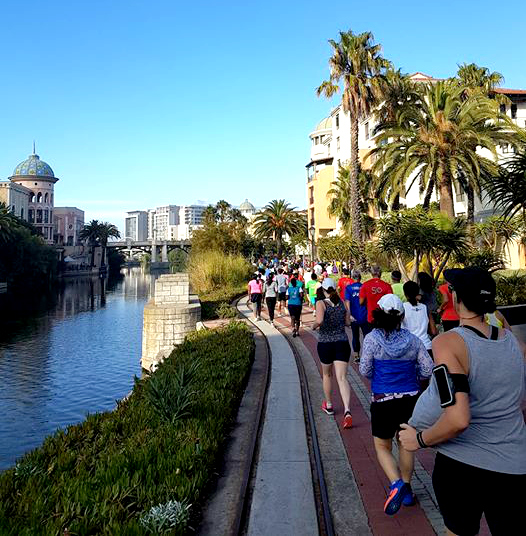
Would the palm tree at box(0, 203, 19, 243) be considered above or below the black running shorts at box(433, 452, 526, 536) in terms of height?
above

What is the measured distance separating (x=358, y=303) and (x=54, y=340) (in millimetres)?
23018

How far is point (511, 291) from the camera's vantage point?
49.2 ft

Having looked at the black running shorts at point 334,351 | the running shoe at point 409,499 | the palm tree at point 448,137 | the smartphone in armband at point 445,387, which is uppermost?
the palm tree at point 448,137

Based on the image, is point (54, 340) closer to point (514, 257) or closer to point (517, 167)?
point (517, 167)

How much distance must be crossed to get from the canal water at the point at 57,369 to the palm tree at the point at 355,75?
610 inches

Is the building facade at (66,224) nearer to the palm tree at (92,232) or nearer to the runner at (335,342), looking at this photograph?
the palm tree at (92,232)

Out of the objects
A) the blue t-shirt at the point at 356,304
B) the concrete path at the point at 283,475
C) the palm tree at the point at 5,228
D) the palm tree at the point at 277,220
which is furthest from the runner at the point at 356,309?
the palm tree at the point at 5,228


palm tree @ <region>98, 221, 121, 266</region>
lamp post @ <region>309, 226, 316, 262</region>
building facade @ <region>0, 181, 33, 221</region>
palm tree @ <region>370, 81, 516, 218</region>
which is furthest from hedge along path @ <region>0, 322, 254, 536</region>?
palm tree @ <region>98, 221, 121, 266</region>

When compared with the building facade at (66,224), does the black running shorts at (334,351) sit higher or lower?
lower

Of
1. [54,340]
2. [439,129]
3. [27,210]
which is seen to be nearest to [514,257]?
[439,129]

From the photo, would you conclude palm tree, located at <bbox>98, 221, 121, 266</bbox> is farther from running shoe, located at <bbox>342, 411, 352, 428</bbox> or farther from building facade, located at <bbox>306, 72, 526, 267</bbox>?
running shoe, located at <bbox>342, 411, 352, 428</bbox>

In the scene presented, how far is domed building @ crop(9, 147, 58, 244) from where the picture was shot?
133 m

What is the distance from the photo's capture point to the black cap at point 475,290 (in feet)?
8.53

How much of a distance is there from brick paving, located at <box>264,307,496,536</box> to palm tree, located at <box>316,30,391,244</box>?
22.8 meters
